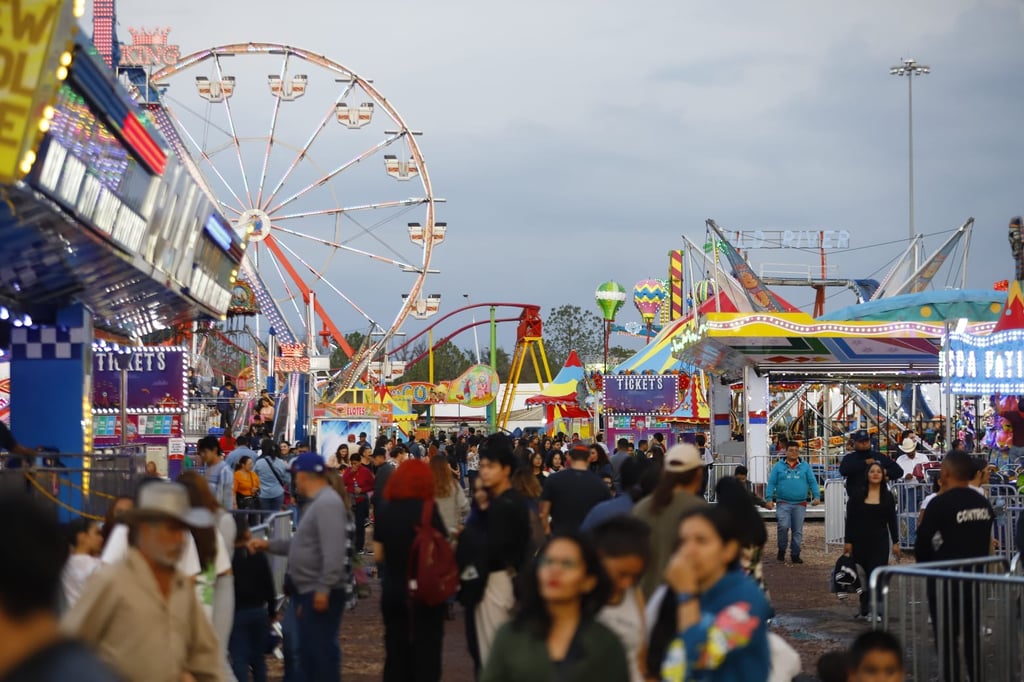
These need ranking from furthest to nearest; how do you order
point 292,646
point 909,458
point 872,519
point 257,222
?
point 257,222 < point 909,458 < point 872,519 < point 292,646

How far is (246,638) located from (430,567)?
1351 mm

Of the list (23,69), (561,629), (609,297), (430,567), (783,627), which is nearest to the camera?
(561,629)

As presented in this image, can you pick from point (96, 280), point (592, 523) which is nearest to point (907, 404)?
point (96, 280)

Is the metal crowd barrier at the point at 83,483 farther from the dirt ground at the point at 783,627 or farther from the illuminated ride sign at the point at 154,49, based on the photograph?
the illuminated ride sign at the point at 154,49

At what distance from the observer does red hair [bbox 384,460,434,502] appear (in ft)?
25.2

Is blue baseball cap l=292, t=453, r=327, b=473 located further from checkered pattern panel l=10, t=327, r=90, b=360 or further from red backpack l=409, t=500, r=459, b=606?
checkered pattern panel l=10, t=327, r=90, b=360

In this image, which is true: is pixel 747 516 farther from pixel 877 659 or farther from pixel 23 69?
pixel 23 69

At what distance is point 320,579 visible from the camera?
778 cm

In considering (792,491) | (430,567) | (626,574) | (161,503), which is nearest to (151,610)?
(161,503)

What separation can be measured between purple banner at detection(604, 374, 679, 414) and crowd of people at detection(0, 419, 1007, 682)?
23.5 metres

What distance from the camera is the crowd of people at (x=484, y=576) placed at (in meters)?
4.41

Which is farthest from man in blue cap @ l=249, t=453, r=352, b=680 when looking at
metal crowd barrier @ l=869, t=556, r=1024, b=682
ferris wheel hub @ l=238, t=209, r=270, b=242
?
ferris wheel hub @ l=238, t=209, r=270, b=242

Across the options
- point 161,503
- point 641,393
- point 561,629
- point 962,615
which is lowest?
point 962,615

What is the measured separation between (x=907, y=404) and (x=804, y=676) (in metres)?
45.0
